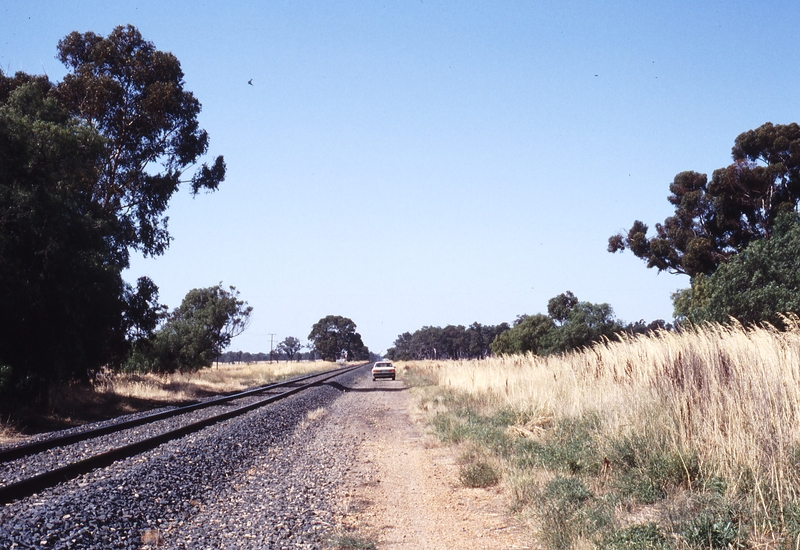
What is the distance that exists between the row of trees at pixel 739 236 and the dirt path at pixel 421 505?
15.7 meters

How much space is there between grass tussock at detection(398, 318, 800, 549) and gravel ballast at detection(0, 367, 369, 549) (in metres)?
2.37

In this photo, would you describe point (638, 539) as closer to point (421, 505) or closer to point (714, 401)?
point (714, 401)

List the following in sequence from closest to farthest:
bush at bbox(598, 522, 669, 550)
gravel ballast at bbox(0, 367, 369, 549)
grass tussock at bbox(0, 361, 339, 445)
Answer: bush at bbox(598, 522, 669, 550)
gravel ballast at bbox(0, 367, 369, 549)
grass tussock at bbox(0, 361, 339, 445)

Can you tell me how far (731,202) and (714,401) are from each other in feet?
111

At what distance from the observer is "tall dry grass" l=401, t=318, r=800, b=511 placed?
15.7ft

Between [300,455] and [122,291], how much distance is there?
1388cm

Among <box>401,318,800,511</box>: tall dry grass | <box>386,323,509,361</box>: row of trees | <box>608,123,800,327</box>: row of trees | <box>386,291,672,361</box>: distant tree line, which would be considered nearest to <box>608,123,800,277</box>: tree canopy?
<box>608,123,800,327</box>: row of trees

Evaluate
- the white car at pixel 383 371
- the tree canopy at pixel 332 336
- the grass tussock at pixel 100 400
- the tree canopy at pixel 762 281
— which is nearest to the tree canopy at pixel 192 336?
the grass tussock at pixel 100 400

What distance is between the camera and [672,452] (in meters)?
5.79

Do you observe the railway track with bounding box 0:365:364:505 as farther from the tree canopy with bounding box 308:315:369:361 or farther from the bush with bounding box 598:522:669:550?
the tree canopy with bounding box 308:315:369:361

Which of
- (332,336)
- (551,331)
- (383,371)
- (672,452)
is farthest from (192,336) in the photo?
(332,336)

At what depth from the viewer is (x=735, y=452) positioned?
4988 millimetres

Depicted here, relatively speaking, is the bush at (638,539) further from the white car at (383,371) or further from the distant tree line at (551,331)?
the white car at (383,371)

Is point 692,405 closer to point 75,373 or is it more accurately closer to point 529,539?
point 529,539
